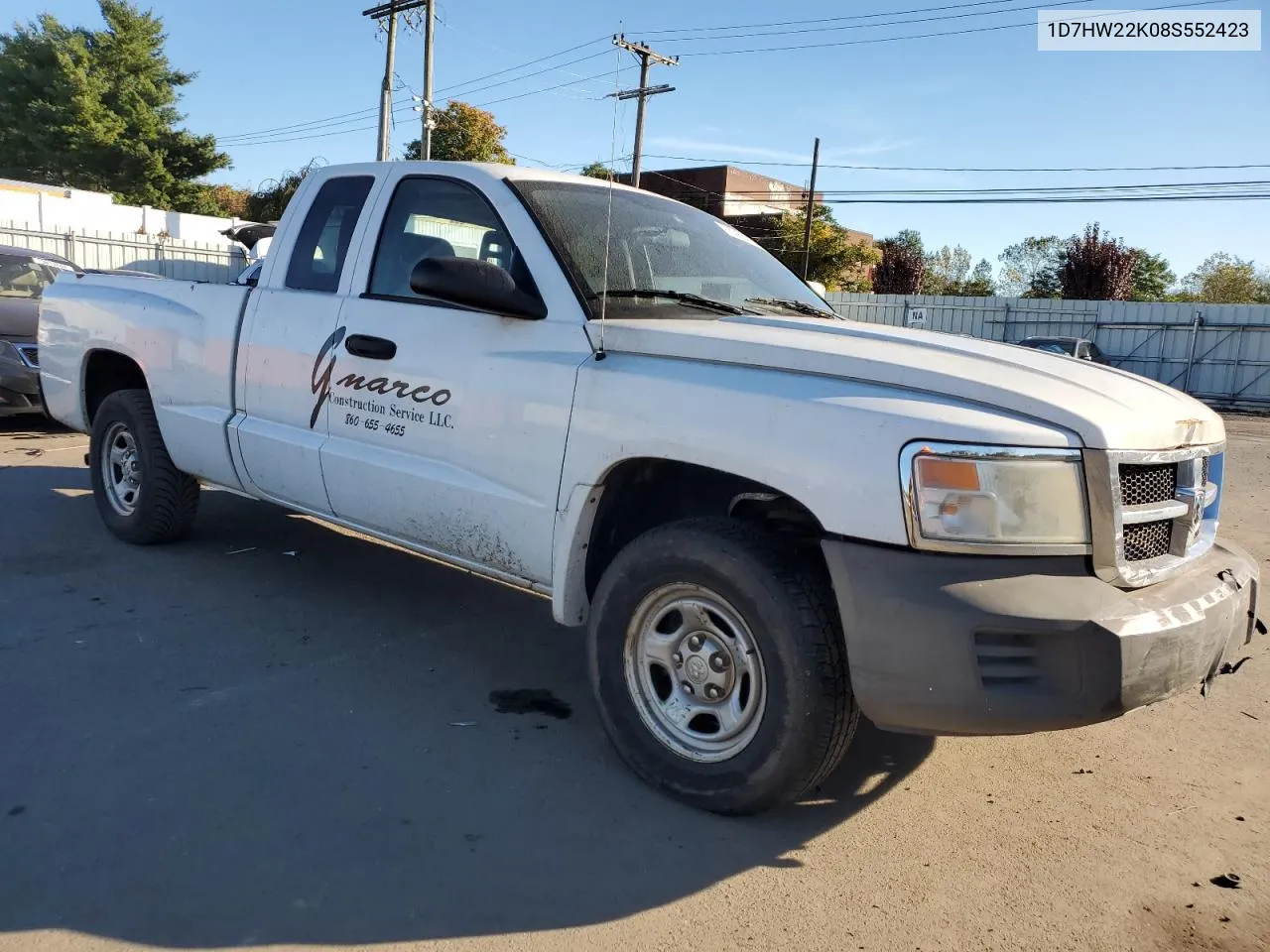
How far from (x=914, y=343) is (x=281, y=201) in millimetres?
44131

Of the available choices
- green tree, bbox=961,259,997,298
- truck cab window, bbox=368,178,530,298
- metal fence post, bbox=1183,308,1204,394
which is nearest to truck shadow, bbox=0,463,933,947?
truck cab window, bbox=368,178,530,298

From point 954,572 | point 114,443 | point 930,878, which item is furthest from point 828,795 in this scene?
point 114,443

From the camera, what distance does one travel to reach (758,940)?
2.50 m

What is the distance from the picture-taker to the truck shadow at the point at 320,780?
2570 millimetres

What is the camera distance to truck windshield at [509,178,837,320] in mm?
3678

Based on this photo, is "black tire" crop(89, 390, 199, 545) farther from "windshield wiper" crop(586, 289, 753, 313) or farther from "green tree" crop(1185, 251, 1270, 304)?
"green tree" crop(1185, 251, 1270, 304)

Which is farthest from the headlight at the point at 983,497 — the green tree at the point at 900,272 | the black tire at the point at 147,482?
the green tree at the point at 900,272

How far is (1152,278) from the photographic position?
6438 centimetres

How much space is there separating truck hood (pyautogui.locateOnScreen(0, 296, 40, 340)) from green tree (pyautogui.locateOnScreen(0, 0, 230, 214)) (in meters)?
38.4

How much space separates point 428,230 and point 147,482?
2.49 m

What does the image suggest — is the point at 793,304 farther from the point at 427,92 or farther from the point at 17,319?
the point at 427,92

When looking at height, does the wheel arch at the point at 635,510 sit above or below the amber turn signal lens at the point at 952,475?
below

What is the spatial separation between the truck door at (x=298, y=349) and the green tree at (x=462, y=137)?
3375 cm

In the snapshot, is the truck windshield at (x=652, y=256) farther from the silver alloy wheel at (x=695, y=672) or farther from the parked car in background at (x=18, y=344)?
the parked car in background at (x=18, y=344)
